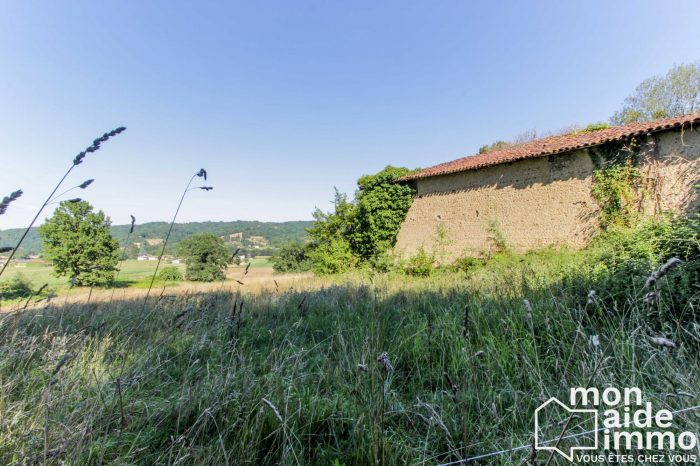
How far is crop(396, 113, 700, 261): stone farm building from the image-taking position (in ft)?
26.5

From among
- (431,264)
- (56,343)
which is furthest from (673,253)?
(431,264)

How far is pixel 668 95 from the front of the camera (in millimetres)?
20719

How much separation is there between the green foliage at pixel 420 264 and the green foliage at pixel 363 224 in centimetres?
214

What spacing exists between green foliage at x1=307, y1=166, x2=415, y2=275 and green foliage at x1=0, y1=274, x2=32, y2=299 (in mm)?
13406

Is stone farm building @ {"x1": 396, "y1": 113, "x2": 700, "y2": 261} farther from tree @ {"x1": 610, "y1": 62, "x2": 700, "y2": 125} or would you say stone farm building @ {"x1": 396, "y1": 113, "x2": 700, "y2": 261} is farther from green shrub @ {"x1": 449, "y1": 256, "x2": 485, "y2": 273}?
tree @ {"x1": 610, "y1": 62, "x2": 700, "y2": 125}

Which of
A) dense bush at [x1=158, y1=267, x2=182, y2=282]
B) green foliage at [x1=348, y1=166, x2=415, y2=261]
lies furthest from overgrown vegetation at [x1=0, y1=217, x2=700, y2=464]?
green foliage at [x1=348, y1=166, x2=415, y2=261]

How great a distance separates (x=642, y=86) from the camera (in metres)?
21.8

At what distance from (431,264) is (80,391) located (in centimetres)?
1253

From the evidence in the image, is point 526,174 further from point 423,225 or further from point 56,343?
point 56,343

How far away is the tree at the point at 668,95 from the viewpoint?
784 inches

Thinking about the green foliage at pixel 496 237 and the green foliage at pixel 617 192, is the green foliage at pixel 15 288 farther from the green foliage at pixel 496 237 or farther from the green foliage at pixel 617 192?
the green foliage at pixel 617 192

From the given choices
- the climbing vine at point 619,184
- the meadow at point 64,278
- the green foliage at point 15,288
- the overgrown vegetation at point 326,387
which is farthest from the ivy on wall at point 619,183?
the green foliage at point 15,288

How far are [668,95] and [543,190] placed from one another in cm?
1990

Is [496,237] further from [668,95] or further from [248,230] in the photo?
[248,230]
